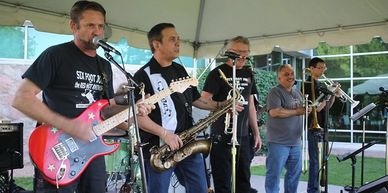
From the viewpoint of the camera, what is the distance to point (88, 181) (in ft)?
9.36

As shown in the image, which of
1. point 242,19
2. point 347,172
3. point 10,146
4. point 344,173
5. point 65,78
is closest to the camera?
point 65,78

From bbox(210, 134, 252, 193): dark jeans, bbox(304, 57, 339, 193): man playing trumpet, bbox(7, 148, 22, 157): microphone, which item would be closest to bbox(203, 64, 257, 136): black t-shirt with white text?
bbox(210, 134, 252, 193): dark jeans

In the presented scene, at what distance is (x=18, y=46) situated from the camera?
10570 mm

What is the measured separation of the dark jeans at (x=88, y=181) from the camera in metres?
2.73

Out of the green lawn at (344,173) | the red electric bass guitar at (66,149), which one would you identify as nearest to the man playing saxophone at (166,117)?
the red electric bass guitar at (66,149)

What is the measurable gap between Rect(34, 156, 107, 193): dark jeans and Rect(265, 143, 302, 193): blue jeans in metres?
3.00

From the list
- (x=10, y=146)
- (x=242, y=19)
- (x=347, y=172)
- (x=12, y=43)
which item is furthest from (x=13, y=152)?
(x=347, y=172)

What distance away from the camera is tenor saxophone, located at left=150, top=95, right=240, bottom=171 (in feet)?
11.5

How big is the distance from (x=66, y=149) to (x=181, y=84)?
118 centimetres

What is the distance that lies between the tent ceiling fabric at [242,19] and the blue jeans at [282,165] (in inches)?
60.5

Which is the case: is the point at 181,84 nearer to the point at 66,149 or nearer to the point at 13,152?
the point at 66,149

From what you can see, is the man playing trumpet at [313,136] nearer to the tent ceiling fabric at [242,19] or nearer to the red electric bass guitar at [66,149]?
the tent ceiling fabric at [242,19]

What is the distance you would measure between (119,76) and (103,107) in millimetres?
7708

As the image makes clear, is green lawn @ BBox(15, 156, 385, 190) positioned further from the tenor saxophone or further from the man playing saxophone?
the man playing saxophone
